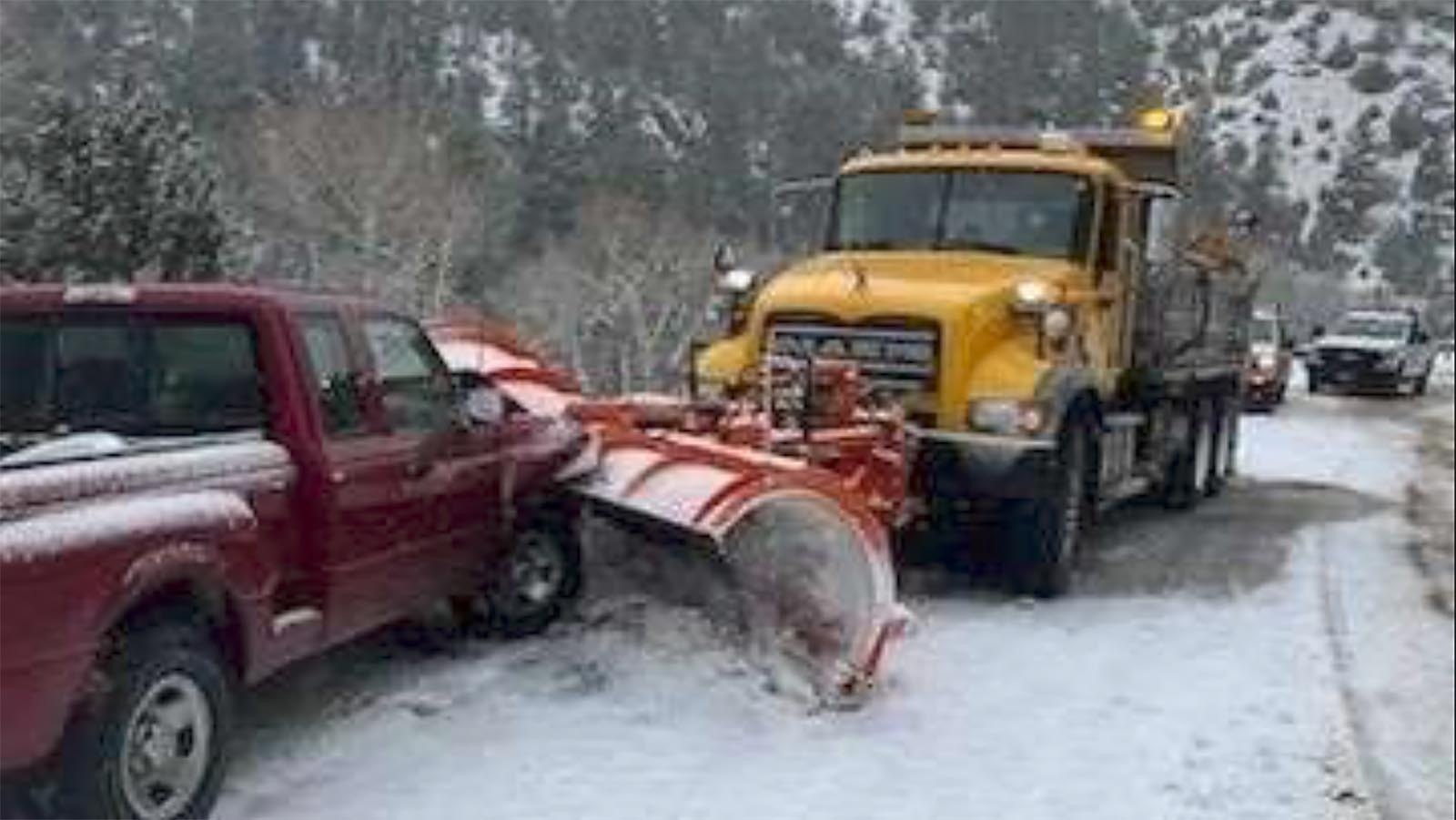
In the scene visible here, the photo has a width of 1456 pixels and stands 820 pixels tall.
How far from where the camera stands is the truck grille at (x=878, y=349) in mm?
12305

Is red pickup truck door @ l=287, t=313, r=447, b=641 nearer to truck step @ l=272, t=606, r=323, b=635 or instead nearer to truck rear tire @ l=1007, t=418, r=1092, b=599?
truck step @ l=272, t=606, r=323, b=635

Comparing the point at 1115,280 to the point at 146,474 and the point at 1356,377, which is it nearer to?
the point at 146,474

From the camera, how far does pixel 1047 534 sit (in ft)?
40.7

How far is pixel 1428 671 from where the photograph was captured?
11211 millimetres

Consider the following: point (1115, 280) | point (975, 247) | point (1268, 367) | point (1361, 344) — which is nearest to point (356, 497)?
point (975, 247)

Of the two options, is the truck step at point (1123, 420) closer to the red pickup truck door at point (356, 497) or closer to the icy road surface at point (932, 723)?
the icy road surface at point (932, 723)

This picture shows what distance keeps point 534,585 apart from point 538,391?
143 cm

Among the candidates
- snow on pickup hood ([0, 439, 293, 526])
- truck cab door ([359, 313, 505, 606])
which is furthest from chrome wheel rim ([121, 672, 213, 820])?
truck cab door ([359, 313, 505, 606])

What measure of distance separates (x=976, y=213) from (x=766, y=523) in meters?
4.48

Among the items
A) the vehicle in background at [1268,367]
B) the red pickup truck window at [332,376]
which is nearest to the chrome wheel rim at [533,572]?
the red pickup truck window at [332,376]

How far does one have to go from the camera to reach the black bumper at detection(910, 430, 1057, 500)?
11992 millimetres

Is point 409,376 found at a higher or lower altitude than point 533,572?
higher

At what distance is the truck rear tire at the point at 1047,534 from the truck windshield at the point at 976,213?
141 centimetres

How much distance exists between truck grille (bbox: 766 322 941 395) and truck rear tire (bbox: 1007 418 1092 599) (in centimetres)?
89
